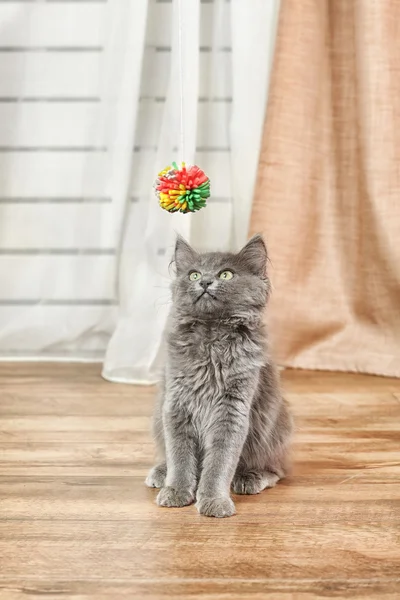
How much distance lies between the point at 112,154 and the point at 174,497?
1551 mm

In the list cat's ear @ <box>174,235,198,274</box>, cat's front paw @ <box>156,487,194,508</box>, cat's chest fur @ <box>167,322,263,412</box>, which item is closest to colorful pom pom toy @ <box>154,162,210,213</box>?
cat's ear @ <box>174,235,198,274</box>

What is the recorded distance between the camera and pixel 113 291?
3010 millimetres

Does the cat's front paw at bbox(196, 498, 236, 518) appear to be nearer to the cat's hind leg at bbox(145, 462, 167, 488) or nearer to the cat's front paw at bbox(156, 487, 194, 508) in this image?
the cat's front paw at bbox(156, 487, 194, 508)

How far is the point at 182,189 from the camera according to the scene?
5.31ft

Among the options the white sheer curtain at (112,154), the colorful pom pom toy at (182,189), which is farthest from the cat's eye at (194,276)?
the white sheer curtain at (112,154)

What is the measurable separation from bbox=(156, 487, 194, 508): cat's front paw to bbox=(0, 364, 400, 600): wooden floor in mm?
17

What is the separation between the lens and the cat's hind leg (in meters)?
1.75

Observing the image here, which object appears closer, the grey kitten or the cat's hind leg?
the grey kitten

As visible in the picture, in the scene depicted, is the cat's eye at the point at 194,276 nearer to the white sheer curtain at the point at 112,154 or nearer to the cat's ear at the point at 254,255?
the cat's ear at the point at 254,255

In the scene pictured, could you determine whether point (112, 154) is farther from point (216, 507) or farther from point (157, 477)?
point (216, 507)

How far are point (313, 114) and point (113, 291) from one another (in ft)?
3.02

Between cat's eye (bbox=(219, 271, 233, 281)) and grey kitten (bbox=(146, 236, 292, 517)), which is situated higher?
cat's eye (bbox=(219, 271, 233, 281))

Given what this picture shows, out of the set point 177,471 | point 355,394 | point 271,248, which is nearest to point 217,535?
point 177,471

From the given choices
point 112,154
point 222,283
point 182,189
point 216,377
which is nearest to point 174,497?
point 216,377
